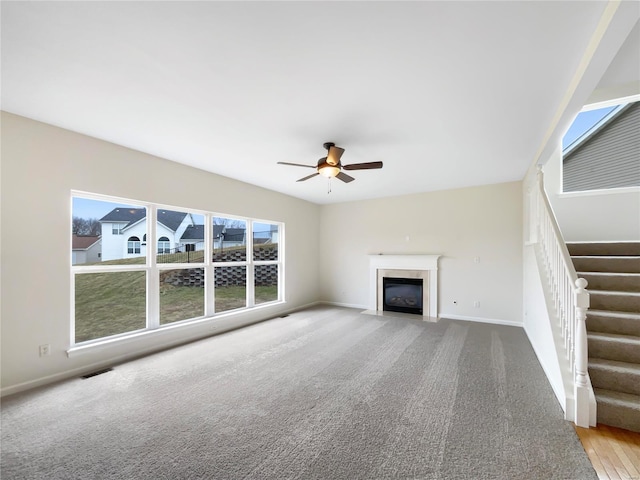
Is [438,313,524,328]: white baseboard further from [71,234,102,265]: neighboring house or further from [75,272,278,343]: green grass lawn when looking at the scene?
[71,234,102,265]: neighboring house

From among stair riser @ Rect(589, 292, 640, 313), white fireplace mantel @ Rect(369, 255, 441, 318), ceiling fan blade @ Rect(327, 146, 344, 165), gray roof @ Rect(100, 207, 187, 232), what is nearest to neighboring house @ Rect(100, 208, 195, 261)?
gray roof @ Rect(100, 207, 187, 232)

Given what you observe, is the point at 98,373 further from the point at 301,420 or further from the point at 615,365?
the point at 615,365

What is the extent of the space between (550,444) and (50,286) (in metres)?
4.76

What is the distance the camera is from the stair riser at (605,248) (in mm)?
3637

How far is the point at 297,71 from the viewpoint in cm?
212

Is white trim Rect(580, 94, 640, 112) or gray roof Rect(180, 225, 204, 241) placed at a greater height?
white trim Rect(580, 94, 640, 112)

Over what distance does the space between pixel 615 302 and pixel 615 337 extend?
49cm

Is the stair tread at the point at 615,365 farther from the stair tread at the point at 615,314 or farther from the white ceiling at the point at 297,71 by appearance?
the white ceiling at the point at 297,71

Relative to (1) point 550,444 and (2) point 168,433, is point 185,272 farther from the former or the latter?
(1) point 550,444

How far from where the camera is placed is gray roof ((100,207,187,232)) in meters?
3.74

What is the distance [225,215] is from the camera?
5152mm

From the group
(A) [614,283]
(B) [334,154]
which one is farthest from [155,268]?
(A) [614,283]

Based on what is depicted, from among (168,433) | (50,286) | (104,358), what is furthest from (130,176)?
(168,433)

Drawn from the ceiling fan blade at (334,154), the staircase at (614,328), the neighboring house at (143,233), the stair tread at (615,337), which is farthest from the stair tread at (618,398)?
the neighboring house at (143,233)
